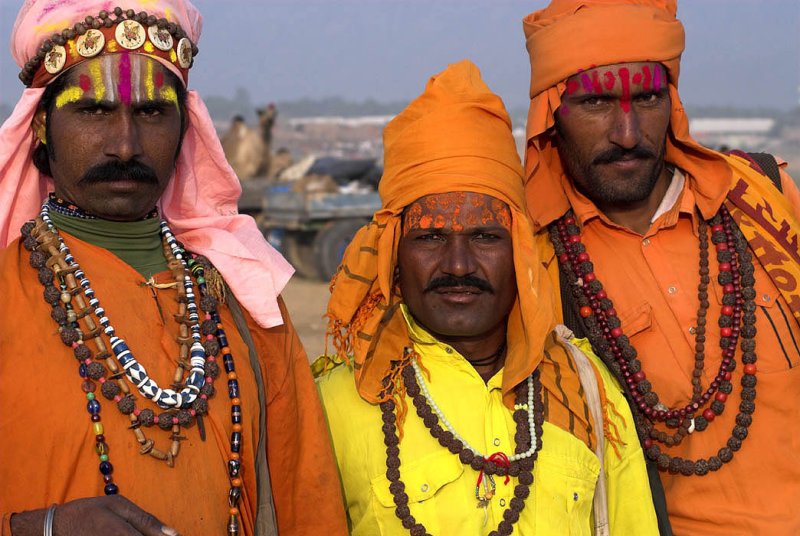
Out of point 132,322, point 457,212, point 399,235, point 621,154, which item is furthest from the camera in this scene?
point 621,154

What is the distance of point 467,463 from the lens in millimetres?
2939

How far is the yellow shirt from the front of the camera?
2.91 m

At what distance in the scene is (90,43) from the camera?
106 inches

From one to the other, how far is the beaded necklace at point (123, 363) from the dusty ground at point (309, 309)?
8.06 m

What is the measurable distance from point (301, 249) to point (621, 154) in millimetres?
12634

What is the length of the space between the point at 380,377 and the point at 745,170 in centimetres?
164

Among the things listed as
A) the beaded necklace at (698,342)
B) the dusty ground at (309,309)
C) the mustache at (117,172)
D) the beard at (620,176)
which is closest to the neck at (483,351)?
the beaded necklace at (698,342)

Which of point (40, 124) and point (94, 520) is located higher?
point (40, 124)

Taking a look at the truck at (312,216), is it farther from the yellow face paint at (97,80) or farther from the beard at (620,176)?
the yellow face paint at (97,80)

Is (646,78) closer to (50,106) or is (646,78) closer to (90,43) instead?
(90,43)

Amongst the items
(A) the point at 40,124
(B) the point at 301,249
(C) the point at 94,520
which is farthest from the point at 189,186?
(B) the point at 301,249

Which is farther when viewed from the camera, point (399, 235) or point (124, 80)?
point (399, 235)

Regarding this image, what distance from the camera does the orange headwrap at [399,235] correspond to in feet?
9.98

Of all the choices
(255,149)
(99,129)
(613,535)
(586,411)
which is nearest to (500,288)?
(586,411)
